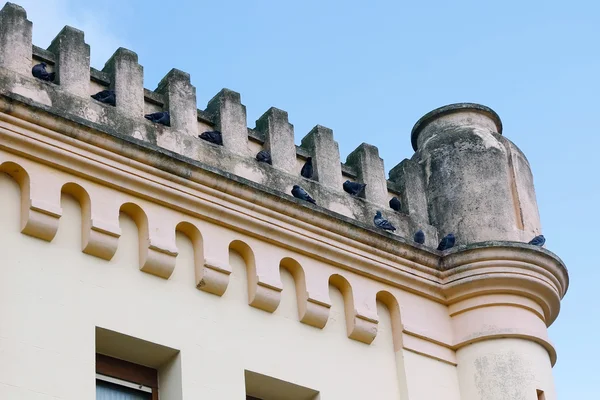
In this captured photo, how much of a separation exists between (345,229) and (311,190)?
0.66 meters

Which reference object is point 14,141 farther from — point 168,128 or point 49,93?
point 168,128

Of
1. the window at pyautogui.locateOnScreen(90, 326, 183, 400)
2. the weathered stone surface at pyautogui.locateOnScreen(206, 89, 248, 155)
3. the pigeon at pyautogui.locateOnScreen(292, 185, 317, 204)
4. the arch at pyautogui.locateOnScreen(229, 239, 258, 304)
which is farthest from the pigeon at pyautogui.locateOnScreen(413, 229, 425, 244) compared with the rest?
the window at pyautogui.locateOnScreen(90, 326, 183, 400)

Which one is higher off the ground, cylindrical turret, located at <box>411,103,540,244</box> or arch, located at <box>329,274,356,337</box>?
cylindrical turret, located at <box>411,103,540,244</box>

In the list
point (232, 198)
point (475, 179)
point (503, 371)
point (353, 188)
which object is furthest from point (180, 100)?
point (503, 371)

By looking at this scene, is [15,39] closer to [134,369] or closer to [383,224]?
[134,369]

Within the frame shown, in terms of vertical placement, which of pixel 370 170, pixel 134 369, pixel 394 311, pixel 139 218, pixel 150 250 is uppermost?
pixel 370 170

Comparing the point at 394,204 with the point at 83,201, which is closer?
the point at 83,201

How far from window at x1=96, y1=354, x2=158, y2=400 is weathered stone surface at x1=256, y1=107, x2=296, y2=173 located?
294 centimetres

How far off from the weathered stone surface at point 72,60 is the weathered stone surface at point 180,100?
3.21 ft

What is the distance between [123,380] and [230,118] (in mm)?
3282

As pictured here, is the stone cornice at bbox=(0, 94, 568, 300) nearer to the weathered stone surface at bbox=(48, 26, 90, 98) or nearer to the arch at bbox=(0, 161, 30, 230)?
the arch at bbox=(0, 161, 30, 230)

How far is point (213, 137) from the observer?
1745cm

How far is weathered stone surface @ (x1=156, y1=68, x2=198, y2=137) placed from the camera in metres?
17.3

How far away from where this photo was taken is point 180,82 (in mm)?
17703
